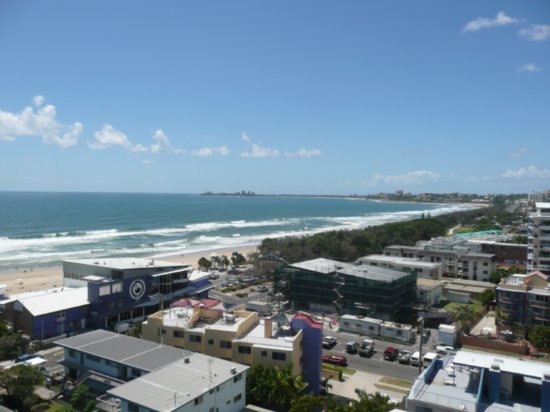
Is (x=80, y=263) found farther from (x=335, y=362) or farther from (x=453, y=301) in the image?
(x=453, y=301)

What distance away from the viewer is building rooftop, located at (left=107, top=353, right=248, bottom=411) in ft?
62.7

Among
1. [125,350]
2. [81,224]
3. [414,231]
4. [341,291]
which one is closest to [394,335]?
[341,291]

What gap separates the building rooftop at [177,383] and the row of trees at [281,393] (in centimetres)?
202

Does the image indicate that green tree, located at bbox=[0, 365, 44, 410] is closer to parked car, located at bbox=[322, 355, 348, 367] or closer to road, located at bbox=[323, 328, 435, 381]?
parked car, located at bbox=[322, 355, 348, 367]

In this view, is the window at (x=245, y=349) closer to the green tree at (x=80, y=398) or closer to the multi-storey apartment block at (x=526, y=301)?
the green tree at (x=80, y=398)

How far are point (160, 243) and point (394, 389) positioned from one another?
82.8 metres

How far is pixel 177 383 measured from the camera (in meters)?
20.8

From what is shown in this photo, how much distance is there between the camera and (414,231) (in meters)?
96.6

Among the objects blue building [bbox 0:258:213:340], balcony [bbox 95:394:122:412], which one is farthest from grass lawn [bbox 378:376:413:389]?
blue building [bbox 0:258:213:340]

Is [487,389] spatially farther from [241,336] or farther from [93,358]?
[93,358]

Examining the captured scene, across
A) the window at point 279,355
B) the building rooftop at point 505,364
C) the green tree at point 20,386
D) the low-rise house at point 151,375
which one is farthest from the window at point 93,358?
the building rooftop at point 505,364

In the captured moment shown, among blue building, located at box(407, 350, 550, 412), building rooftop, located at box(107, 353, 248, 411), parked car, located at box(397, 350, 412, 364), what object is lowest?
parked car, located at box(397, 350, 412, 364)

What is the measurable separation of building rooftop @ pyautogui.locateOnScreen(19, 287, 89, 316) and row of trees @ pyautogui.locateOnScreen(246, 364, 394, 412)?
2003 centimetres

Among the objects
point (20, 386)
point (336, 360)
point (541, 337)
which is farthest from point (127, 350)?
point (541, 337)
